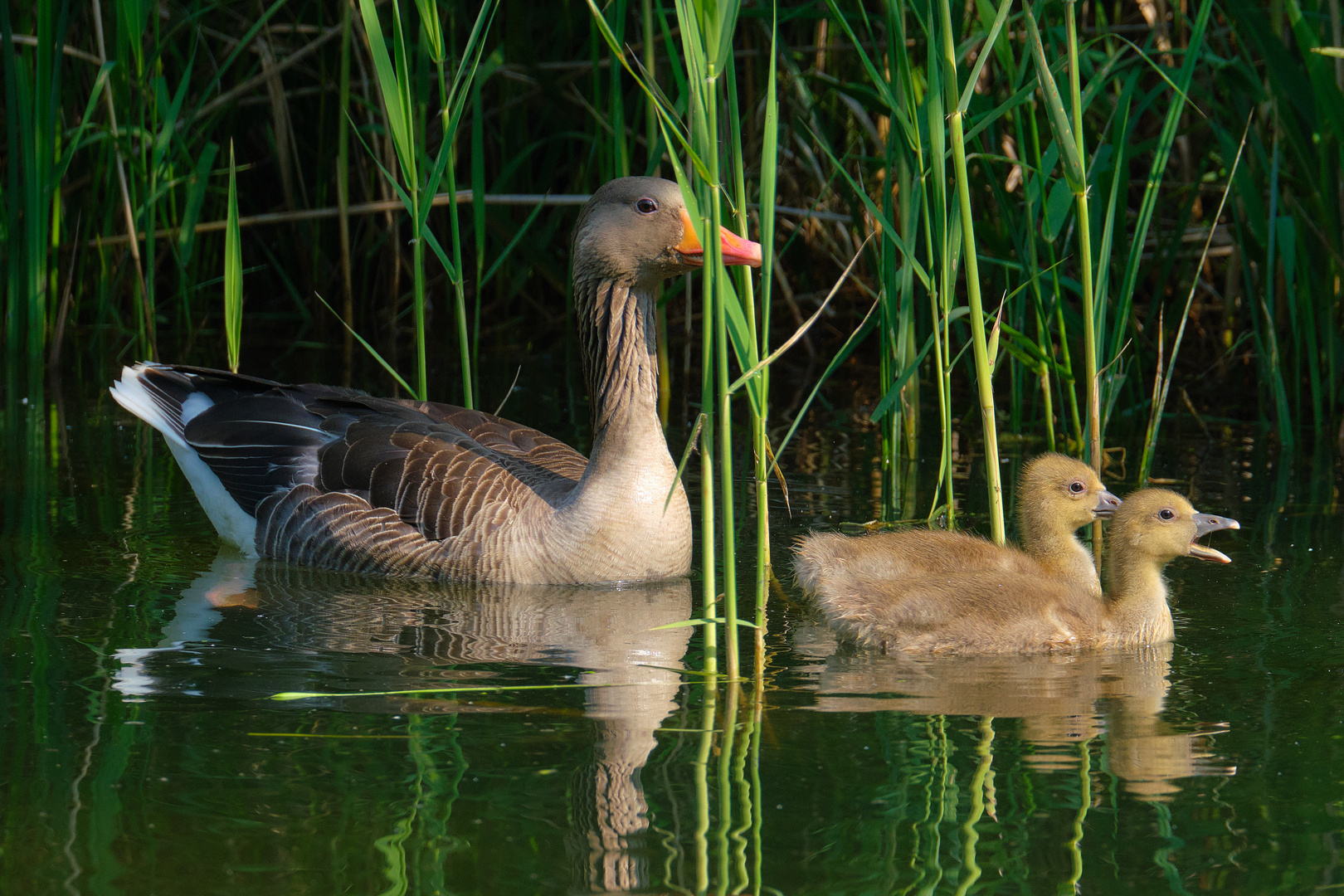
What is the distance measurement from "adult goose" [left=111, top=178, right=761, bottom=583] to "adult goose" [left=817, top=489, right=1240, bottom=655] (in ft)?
3.79

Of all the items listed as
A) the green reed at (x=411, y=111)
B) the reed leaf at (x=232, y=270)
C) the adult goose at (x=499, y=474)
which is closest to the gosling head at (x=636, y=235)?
the adult goose at (x=499, y=474)

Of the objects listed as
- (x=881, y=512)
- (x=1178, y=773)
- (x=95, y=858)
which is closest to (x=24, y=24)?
(x=881, y=512)

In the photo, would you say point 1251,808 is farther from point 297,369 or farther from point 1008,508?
point 297,369

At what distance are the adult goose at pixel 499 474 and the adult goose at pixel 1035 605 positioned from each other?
115cm

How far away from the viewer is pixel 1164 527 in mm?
5352

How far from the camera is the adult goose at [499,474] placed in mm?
6215

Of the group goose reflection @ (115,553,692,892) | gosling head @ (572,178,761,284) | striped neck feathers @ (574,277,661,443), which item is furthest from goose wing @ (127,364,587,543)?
gosling head @ (572,178,761,284)

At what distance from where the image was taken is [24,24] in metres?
10.1

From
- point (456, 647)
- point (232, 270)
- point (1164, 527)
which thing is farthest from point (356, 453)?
point (1164, 527)

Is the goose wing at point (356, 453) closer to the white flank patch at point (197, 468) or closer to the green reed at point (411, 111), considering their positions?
the white flank patch at point (197, 468)

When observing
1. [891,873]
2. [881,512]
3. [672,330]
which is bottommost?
[891,873]

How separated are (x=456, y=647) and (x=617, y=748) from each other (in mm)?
1193

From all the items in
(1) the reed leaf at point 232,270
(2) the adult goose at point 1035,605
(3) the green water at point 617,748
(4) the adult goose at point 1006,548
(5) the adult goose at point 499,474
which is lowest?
(3) the green water at point 617,748

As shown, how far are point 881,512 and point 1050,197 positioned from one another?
1.49 meters
